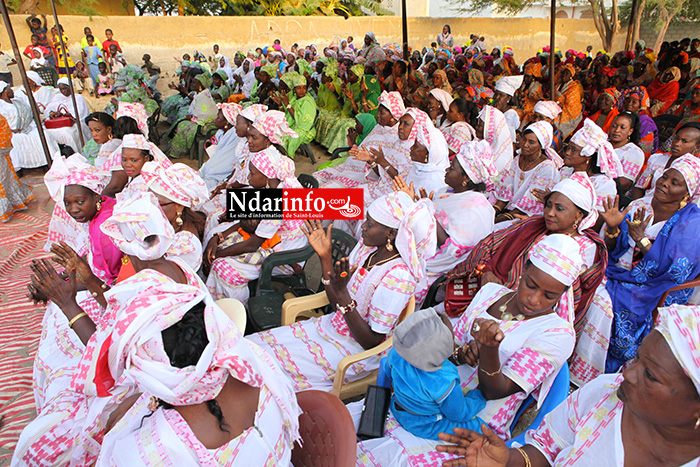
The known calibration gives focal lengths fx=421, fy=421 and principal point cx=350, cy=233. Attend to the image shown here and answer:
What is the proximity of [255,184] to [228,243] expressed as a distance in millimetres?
547

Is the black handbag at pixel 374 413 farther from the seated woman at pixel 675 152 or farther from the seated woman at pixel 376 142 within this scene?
the seated woman at pixel 376 142

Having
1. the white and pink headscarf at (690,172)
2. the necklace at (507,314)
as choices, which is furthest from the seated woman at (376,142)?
the necklace at (507,314)

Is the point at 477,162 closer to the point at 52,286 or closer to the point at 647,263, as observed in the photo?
the point at 647,263

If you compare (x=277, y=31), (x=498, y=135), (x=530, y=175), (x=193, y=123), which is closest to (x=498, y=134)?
(x=498, y=135)

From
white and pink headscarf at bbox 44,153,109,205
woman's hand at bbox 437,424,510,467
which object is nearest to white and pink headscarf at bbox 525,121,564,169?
woman's hand at bbox 437,424,510,467

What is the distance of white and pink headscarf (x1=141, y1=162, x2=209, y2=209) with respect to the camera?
2979 millimetres

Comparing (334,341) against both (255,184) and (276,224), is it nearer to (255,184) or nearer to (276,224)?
(276,224)

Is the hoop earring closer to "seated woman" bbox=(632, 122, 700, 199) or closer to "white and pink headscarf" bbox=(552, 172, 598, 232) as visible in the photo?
"white and pink headscarf" bbox=(552, 172, 598, 232)

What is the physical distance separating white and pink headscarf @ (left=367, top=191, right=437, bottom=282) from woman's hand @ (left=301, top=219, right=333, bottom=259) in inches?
12.8

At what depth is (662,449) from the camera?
4.07 feet

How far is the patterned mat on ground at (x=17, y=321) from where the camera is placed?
2453mm

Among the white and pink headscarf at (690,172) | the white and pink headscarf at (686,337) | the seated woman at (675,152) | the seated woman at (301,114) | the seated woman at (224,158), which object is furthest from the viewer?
the seated woman at (301,114)

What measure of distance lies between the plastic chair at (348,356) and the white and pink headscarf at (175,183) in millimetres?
1095

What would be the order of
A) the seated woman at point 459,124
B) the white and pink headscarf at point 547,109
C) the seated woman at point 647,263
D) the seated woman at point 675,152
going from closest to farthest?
the seated woman at point 647,263 → the seated woman at point 675,152 → the seated woman at point 459,124 → the white and pink headscarf at point 547,109
